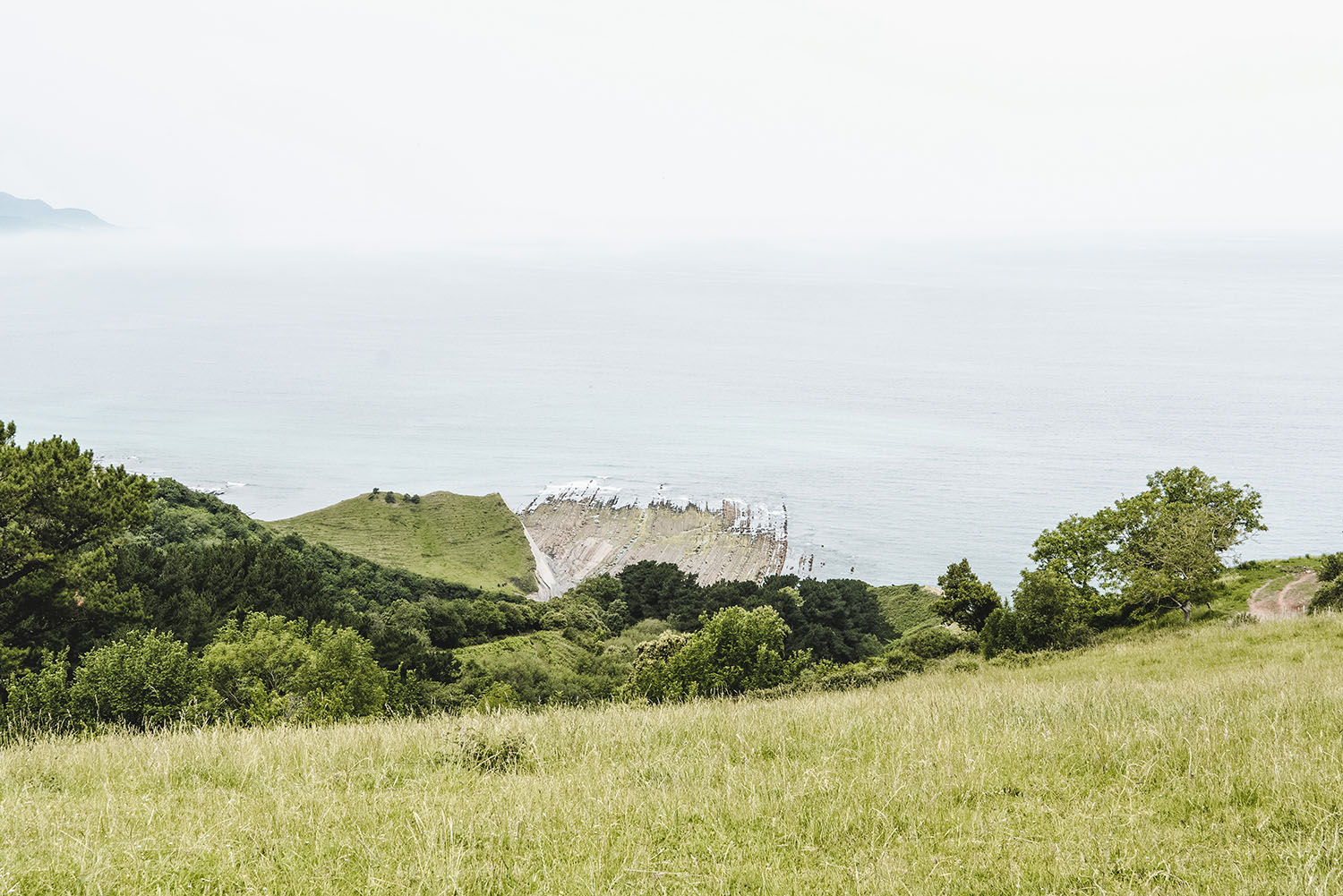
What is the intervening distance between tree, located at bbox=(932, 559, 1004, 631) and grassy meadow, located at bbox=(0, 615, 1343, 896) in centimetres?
3315

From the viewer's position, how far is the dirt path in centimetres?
3117

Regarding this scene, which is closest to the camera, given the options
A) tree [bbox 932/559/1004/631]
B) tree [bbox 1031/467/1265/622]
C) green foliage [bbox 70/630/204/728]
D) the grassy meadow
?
the grassy meadow

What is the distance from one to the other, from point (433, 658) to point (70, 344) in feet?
644

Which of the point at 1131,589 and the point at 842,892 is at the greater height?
the point at 842,892

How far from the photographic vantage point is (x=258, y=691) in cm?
2042

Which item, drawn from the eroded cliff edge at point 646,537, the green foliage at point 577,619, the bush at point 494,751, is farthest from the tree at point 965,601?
the bush at point 494,751

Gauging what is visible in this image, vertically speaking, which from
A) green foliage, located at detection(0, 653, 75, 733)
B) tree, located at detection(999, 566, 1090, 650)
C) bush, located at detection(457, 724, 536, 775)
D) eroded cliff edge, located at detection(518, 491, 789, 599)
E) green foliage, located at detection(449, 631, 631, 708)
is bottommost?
eroded cliff edge, located at detection(518, 491, 789, 599)

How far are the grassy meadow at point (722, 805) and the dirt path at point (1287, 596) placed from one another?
92.8ft

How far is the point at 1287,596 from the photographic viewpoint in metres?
32.4

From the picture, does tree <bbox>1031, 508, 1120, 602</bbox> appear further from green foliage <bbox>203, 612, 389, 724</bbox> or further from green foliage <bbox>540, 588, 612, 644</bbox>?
green foliage <bbox>203, 612, 389, 724</bbox>

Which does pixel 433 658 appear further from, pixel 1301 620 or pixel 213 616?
pixel 1301 620

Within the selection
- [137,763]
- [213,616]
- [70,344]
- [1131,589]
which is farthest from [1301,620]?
[70,344]

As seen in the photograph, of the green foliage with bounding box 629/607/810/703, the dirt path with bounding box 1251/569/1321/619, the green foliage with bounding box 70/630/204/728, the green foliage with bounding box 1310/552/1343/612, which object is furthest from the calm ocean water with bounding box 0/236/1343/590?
the green foliage with bounding box 70/630/204/728

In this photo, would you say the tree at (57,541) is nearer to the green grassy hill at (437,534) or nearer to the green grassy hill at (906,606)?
the green grassy hill at (437,534)
